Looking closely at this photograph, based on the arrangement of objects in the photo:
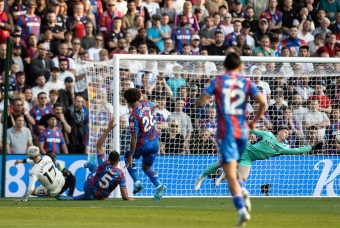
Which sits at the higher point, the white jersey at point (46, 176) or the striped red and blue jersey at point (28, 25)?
the striped red and blue jersey at point (28, 25)

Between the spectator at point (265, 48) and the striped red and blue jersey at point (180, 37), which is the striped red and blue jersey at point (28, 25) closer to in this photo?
the striped red and blue jersey at point (180, 37)

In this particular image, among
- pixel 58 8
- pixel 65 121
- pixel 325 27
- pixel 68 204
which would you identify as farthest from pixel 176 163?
pixel 325 27

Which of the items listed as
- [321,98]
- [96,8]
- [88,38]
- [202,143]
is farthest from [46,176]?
[96,8]

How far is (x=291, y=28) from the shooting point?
968 inches

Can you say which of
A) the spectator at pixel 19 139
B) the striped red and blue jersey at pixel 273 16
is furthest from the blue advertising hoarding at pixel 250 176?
the striped red and blue jersey at pixel 273 16

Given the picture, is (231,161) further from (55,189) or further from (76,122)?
(76,122)

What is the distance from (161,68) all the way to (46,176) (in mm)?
4125

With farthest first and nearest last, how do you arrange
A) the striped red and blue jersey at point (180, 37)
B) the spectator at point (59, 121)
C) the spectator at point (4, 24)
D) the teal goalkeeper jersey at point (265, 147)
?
the striped red and blue jersey at point (180, 37) < the spectator at point (4, 24) < the spectator at point (59, 121) < the teal goalkeeper jersey at point (265, 147)

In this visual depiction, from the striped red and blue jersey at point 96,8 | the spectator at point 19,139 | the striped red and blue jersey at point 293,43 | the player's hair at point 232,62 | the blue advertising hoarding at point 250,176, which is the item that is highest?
the striped red and blue jersey at point 96,8

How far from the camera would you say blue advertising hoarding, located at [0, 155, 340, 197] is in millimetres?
19453

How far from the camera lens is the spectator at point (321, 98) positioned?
65.5ft

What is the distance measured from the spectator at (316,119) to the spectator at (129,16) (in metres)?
6.29

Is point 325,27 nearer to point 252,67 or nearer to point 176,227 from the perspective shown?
point 252,67

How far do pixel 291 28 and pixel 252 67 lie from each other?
458cm
